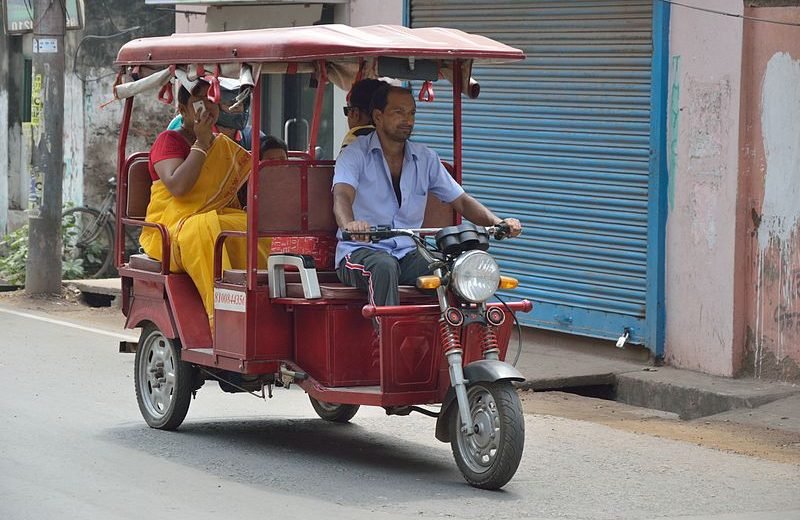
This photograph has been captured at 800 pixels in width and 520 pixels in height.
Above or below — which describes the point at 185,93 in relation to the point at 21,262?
above

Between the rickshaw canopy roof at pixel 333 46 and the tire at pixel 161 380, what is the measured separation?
5.15ft

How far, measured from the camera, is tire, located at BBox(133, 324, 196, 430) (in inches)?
312

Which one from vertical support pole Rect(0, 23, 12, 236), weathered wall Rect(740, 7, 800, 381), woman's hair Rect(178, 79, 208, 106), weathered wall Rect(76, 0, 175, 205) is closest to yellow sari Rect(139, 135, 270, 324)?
woman's hair Rect(178, 79, 208, 106)

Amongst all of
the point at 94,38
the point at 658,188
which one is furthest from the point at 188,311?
the point at 94,38

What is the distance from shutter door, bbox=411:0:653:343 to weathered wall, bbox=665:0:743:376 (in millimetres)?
275

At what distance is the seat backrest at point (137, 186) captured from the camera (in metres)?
8.38

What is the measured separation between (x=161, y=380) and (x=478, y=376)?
2253 mm

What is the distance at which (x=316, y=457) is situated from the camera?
740cm

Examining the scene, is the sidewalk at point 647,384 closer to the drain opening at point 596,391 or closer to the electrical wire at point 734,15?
the drain opening at point 596,391

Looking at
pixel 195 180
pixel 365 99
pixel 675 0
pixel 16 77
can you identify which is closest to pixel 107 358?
pixel 195 180

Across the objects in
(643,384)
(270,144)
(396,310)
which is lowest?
(643,384)

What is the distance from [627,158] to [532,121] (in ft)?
3.62

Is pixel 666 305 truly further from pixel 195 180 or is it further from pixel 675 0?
pixel 195 180

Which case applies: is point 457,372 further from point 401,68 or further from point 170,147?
point 170,147
